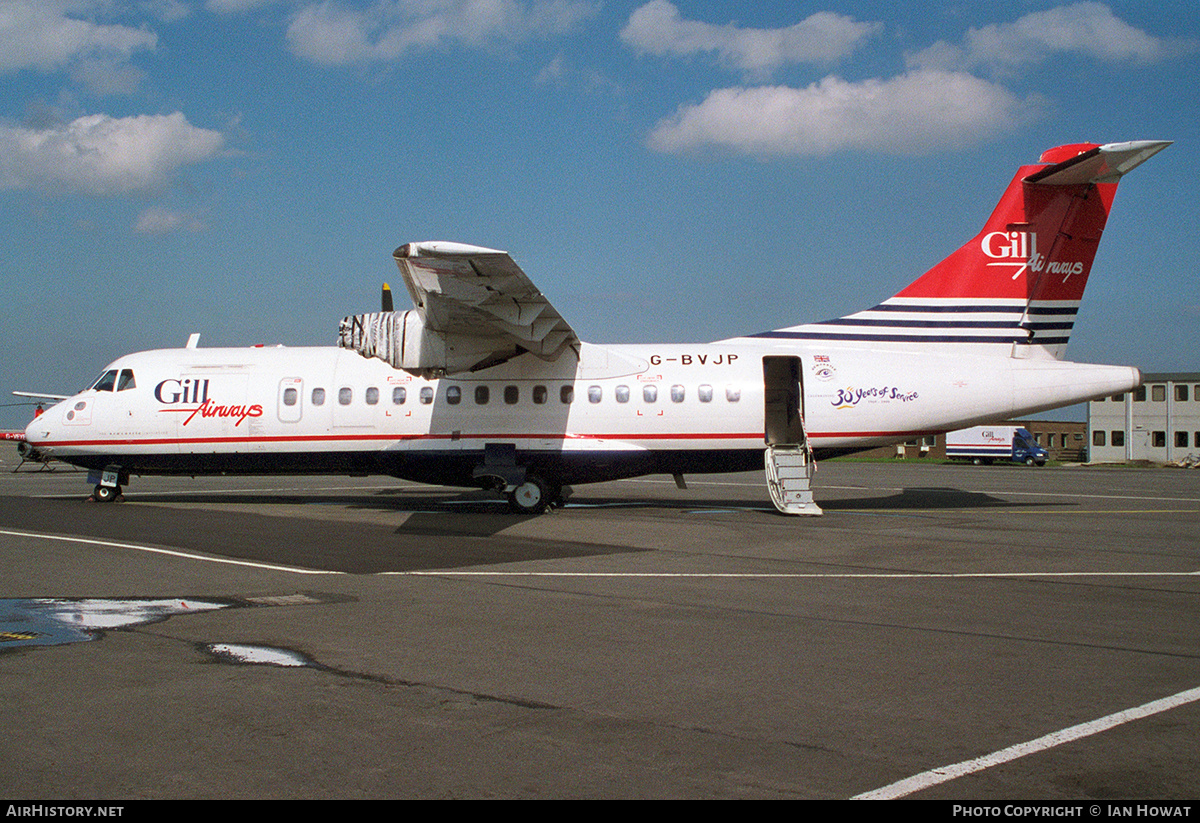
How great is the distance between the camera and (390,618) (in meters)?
7.56

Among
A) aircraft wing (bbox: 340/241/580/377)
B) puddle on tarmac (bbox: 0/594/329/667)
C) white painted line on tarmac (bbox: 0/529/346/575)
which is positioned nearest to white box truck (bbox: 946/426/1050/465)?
aircraft wing (bbox: 340/241/580/377)

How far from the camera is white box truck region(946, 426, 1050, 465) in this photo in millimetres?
49375

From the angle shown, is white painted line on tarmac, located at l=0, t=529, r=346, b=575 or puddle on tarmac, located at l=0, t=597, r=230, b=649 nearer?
puddle on tarmac, located at l=0, t=597, r=230, b=649

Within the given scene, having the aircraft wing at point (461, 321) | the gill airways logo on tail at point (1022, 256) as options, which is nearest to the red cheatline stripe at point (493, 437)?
the aircraft wing at point (461, 321)

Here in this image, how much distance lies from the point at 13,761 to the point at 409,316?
1245cm

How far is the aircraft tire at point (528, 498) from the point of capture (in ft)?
56.6

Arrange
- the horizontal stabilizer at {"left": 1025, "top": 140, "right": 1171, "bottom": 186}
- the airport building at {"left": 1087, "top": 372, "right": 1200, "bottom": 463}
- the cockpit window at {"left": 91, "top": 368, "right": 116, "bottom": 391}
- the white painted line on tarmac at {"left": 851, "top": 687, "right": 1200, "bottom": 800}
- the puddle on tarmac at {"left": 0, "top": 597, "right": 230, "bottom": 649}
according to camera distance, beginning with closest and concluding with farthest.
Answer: the white painted line on tarmac at {"left": 851, "top": 687, "right": 1200, "bottom": 800} < the puddle on tarmac at {"left": 0, "top": 597, "right": 230, "bottom": 649} < the horizontal stabilizer at {"left": 1025, "top": 140, "right": 1171, "bottom": 186} < the cockpit window at {"left": 91, "top": 368, "right": 116, "bottom": 391} < the airport building at {"left": 1087, "top": 372, "right": 1200, "bottom": 463}

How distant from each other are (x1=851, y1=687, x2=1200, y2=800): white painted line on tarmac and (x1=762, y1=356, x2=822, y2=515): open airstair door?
1170 centimetres

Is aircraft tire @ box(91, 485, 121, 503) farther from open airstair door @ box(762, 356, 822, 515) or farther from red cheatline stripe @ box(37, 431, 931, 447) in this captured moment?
open airstair door @ box(762, 356, 822, 515)

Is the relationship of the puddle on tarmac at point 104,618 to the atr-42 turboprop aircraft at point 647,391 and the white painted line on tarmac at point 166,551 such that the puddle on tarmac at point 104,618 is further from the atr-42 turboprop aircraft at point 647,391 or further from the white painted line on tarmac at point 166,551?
the atr-42 turboprop aircraft at point 647,391

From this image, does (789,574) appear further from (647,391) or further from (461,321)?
(461,321)

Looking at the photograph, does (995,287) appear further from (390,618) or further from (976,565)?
(390,618)

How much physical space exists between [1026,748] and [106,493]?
19033 millimetres

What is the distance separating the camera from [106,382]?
18.9 metres
